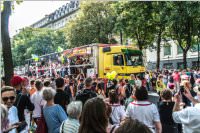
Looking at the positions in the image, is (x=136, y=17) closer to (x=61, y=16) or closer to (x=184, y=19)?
(x=184, y=19)

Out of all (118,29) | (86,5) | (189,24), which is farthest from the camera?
(86,5)

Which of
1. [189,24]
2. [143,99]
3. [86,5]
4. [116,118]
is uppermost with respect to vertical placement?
[86,5]

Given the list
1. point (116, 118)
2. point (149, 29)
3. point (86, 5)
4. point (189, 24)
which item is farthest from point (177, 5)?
point (116, 118)

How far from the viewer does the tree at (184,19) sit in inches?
1123

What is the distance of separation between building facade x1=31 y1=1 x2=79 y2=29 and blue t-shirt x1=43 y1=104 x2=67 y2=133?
287ft

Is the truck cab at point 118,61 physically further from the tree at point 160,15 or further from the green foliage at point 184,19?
the tree at point 160,15

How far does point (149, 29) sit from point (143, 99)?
30.8 m

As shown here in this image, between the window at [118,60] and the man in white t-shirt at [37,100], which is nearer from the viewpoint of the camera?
the man in white t-shirt at [37,100]

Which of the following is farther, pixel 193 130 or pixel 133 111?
pixel 133 111

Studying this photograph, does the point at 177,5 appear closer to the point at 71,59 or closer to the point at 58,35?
the point at 71,59

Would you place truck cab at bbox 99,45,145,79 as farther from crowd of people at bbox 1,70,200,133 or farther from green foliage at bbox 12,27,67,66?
green foliage at bbox 12,27,67,66

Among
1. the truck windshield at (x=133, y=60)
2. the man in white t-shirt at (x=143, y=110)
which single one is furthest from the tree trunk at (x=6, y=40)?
the truck windshield at (x=133, y=60)

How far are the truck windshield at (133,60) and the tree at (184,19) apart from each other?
5.82 metres

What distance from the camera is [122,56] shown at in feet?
80.6
